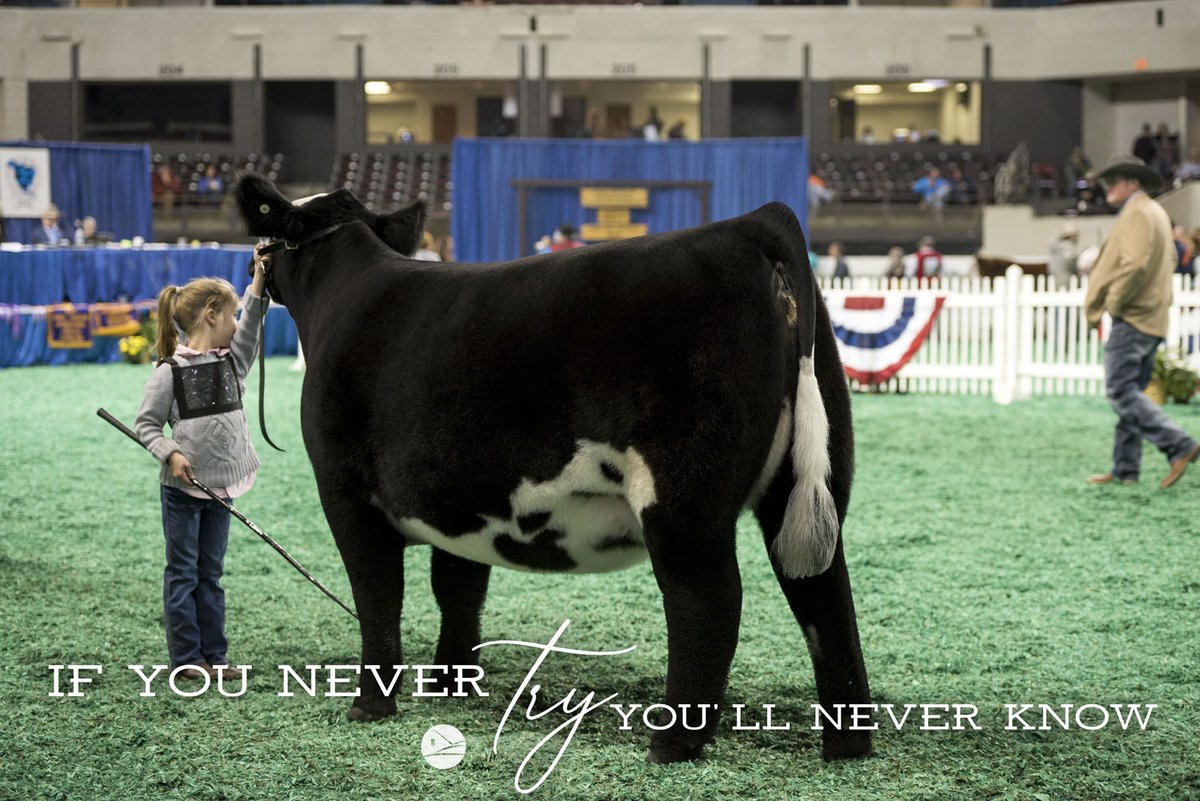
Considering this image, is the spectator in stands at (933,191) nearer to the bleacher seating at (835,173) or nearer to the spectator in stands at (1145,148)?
the bleacher seating at (835,173)

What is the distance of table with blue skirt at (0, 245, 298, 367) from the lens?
55.9ft

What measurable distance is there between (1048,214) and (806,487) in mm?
29891

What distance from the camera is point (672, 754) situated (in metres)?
3.27

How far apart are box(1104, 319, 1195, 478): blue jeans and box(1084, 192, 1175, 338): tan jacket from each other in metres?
0.08

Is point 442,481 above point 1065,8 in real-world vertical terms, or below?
below

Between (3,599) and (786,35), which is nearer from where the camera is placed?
(3,599)

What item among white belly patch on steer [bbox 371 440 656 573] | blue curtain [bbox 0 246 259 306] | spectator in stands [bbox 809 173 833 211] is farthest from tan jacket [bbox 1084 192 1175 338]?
spectator in stands [bbox 809 173 833 211]

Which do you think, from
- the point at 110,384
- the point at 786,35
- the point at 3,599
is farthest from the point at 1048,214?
the point at 3,599

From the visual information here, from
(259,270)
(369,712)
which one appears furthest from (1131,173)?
(369,712)

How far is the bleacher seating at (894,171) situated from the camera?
3278 centimetres

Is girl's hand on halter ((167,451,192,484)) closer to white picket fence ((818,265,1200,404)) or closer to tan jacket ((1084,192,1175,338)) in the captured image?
tan jacket ((1084,192,1175,338))

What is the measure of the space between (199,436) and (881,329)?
11030 millimetres

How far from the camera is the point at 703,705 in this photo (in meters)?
3.21

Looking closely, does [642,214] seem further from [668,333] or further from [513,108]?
[668,333]
